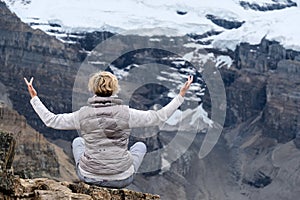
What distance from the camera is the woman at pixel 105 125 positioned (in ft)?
32.2

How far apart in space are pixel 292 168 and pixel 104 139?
13616 centimetres

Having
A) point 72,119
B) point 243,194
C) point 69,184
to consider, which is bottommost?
point 243,194

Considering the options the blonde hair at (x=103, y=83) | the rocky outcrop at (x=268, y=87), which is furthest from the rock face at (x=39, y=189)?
the rocky outcrop at (x=268, y=87)

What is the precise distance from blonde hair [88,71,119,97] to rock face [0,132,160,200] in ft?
4.00

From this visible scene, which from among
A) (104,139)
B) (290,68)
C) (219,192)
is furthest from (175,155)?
(104,139)

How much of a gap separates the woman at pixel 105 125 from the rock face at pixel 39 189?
12.1 inches

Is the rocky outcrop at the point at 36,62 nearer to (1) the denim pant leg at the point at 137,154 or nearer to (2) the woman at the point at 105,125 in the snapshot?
(1) the denim pant leg at the point at 137,154

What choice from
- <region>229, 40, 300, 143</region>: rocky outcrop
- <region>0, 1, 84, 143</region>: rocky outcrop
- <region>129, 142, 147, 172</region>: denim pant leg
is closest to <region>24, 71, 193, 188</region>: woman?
<region>129, 142, 147, 172</region>: denim pant leg

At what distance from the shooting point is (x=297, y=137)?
154625mm

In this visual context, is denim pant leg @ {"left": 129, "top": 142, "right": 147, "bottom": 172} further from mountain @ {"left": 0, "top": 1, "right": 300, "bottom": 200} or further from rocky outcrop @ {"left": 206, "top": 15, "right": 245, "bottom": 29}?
rocky outcrop @ {"left": 206, "top": 15, "right": 245, "bottom": 29}

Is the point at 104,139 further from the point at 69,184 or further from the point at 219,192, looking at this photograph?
the point at 219,192

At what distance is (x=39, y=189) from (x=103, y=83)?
1.54m

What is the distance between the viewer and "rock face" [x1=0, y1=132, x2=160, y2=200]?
905cm

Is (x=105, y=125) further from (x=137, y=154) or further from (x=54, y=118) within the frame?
(x=137, y=154)
